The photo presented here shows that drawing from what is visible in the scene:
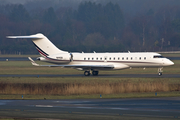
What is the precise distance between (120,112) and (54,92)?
11.5 metres

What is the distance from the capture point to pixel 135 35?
11819 cm

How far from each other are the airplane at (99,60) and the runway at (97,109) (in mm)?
20800

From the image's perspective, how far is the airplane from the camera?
148 feet

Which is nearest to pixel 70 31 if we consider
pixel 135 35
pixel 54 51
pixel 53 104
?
pixel 135 35

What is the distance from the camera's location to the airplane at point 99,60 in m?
45.0

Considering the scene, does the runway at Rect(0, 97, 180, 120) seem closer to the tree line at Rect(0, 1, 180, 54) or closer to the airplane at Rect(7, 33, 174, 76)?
the airplane at Rect(7, 33, 174, 76)

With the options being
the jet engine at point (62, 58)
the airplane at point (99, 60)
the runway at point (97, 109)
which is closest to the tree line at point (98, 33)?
the airplane at point (99, 60)

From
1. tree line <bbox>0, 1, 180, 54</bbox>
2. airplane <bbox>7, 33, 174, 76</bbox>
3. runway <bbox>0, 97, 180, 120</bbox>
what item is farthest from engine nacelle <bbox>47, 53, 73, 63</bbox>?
tree line <bbox>0, 1, 180, 54</bbox>

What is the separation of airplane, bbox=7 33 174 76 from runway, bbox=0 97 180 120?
2080 cm

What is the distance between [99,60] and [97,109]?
26239mm

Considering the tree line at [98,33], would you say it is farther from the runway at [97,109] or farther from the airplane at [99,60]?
the runway at [97,109]

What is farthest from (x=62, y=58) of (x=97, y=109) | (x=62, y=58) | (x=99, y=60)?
(x=97, y=109)

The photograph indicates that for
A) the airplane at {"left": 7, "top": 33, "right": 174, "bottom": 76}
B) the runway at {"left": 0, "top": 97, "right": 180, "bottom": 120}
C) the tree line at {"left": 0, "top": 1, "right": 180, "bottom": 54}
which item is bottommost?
the runway at {"left": 0, "top": 97, "right": 180, "bottom": 120}

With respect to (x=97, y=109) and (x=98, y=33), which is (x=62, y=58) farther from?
(x=98, y=33)
